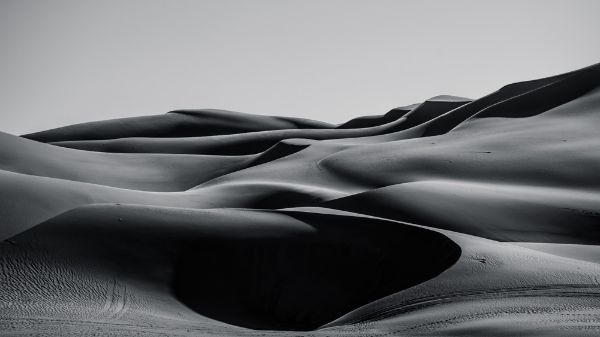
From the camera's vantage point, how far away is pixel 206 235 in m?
8.70

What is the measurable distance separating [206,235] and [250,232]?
0.55m

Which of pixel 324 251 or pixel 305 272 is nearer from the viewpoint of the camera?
pixel 305 272

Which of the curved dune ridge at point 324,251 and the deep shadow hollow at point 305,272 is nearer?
the curved dune ridge at point 324,251

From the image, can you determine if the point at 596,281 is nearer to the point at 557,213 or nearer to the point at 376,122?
the point at 557,213

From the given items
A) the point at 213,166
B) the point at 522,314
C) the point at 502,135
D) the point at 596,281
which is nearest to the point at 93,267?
the point at 522,314

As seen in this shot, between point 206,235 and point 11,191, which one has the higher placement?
point 11,191

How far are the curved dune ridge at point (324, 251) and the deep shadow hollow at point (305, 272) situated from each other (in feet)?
0.07

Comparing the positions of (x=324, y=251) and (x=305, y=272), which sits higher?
(x=324, y=251)

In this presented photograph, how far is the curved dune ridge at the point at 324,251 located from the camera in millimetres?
5812

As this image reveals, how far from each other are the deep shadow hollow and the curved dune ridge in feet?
0.07

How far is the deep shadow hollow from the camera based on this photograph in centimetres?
747

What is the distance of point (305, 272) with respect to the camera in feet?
27.1

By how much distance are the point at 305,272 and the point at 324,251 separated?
529 mm

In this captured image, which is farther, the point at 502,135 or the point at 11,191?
the point at 502,135
